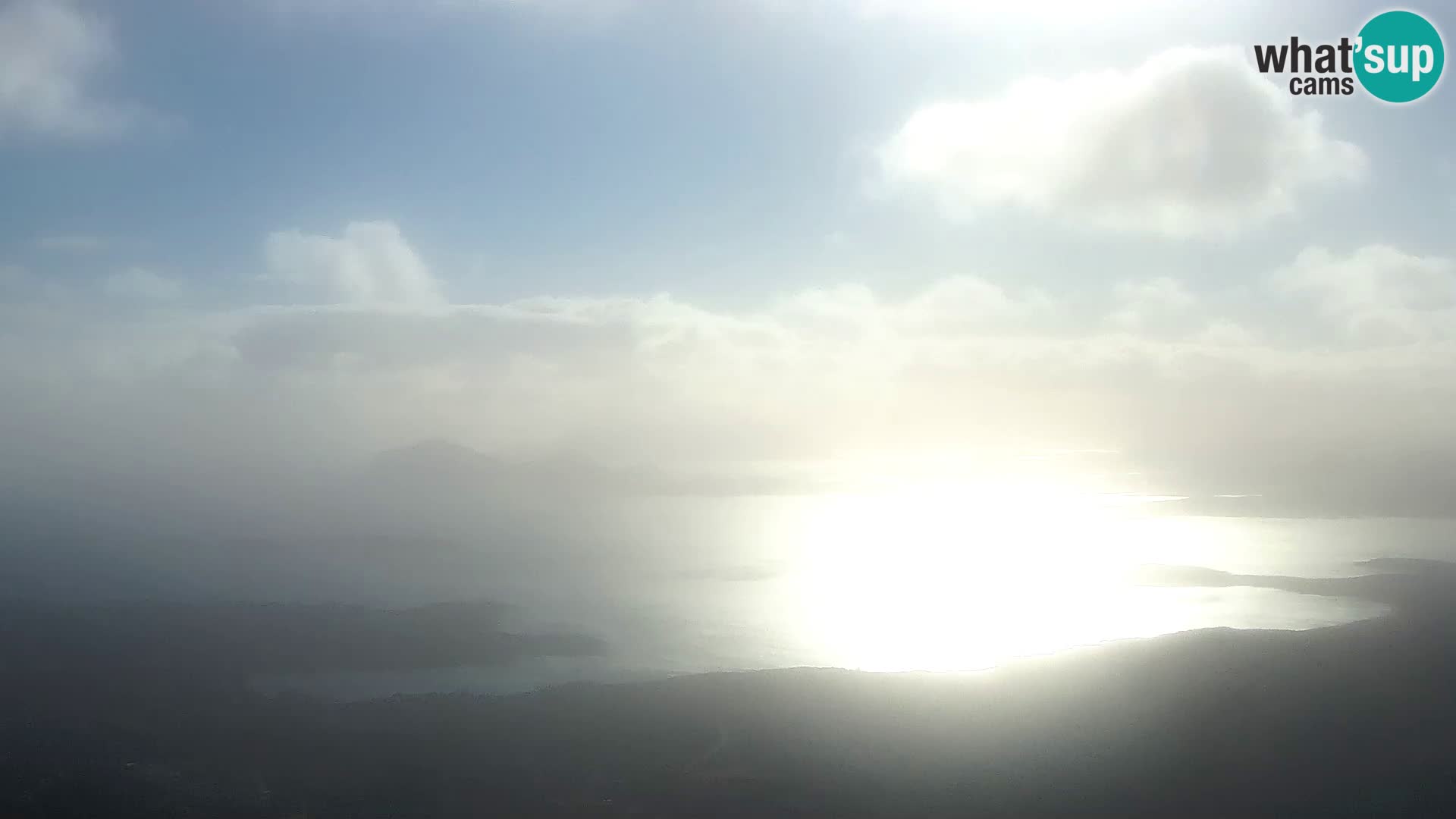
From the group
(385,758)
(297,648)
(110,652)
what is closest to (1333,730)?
(385,758)

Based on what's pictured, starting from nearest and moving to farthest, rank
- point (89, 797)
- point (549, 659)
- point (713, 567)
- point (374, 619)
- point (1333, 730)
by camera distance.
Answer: point (89, 797), point (1333, 730), point (549, 659), point (374, 619), point (713, 567)

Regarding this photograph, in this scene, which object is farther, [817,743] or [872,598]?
[872,598]

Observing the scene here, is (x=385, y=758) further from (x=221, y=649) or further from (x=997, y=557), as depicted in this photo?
(x=997, y=557)

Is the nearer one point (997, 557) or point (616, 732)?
point (616, 732)

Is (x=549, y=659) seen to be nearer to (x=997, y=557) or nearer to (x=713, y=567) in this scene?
(x=713, y=567)

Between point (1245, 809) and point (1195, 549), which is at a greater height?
point (1195, 549)

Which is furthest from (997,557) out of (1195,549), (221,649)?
(221,649)

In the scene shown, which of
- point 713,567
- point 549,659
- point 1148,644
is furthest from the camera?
point 713,567
